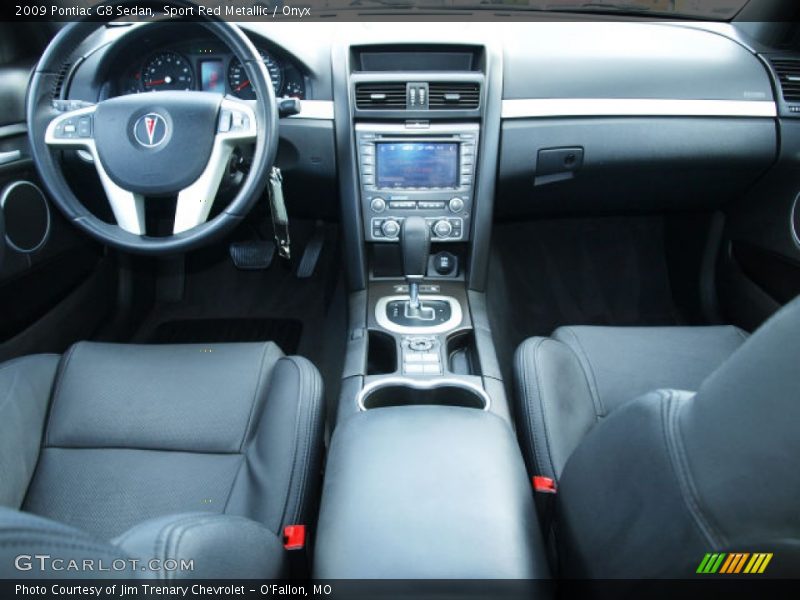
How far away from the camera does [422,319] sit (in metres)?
1.65

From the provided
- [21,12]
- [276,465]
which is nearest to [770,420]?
[276,465]

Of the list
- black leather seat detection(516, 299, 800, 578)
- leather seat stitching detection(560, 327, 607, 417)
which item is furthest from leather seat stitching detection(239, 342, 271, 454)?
leather seat stitching detection(560, 327, 607, 417)

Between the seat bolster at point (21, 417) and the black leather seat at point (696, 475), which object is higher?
→ the black leather seat at point (696, 475)

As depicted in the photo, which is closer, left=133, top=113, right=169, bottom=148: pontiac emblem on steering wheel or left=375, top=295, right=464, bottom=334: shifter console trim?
left=133, top=113, right=169, bottom=148: pontiac emblem on steering wheel

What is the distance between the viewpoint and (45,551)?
0.46 m

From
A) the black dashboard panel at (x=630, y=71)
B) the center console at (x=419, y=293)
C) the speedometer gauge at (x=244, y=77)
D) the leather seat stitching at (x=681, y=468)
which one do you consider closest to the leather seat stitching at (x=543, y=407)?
the center console at (x=419, y=293)

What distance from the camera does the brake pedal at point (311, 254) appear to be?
84.7 inches

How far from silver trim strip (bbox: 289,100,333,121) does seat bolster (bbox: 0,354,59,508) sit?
0.92 meters

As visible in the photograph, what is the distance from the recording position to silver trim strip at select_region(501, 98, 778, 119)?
1773mm

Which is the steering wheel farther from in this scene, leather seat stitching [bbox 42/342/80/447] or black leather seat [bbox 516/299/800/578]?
black leather seat [bbox 516/299/800/578]

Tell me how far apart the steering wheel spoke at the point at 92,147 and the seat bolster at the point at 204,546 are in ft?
2.89

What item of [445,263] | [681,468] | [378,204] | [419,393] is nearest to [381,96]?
[378,204]

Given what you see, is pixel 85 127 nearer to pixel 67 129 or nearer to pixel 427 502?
pixel 67 129

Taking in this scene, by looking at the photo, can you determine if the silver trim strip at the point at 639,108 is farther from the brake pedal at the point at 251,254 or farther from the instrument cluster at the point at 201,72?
the brake pedal at the point at 251,254
